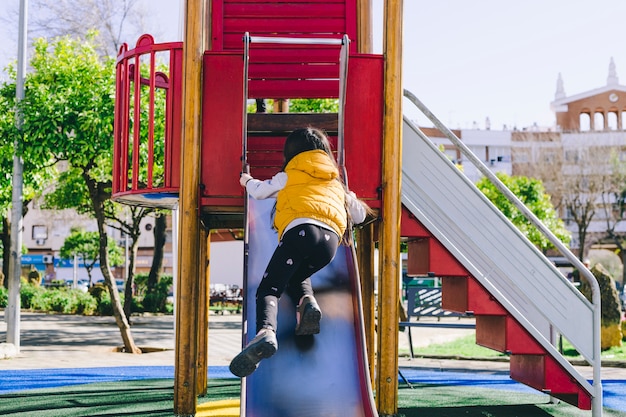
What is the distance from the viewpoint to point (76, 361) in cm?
1388

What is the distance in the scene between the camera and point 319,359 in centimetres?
499

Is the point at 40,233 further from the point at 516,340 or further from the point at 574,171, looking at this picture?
the point at 516,340

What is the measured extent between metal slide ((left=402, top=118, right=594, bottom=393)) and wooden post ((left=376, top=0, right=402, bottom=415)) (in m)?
0.73

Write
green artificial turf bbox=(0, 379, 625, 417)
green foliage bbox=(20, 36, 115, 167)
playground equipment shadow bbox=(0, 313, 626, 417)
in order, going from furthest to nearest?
1. green foliage bbox=(20, 36, 115, 167)
2. playground equipment shadow bbox=(0, 313, 626, 417)
3. green artificial turf bbox=(0, 379, 625, 417)

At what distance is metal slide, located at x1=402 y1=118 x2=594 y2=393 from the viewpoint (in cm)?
677

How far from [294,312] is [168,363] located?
882cm

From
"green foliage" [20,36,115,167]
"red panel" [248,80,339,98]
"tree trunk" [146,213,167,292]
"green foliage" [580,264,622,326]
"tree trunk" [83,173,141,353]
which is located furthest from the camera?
"tree trunk" [146,213,167,292]

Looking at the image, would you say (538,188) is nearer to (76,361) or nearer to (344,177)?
(76,361)

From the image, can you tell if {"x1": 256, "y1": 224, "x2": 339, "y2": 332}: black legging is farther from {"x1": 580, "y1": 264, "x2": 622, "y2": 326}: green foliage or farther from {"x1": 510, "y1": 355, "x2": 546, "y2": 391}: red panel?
{"x1": 580, "y1": 264, "x2": 622, "y2": 326}: green foliage

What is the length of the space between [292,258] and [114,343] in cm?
1408

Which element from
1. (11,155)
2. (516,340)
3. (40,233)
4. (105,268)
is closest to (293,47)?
(516,340)

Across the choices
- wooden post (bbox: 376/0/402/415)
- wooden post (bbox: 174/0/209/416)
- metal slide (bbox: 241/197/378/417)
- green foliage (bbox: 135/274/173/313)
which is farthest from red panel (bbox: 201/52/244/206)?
green foliage (bbox: 135/274/173/313)

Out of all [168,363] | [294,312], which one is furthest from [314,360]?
[168,363]

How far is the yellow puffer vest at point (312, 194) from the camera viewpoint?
4.91 metres
